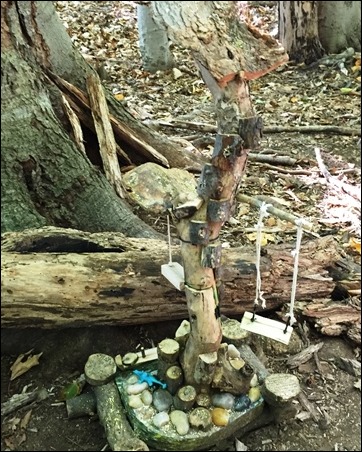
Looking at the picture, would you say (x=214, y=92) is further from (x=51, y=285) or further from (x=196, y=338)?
(x=51, y=285)

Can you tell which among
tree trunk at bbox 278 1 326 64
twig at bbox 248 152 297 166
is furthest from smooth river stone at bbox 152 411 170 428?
tree trunk at bbox 278 1 326 64

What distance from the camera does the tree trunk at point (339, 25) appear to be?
468 cm

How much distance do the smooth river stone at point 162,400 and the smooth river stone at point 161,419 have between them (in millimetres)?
26

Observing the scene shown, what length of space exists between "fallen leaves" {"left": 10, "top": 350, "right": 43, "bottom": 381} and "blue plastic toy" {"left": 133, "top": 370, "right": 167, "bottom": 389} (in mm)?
433

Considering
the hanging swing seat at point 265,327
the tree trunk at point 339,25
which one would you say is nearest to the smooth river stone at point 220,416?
the hanging swing seat at point 265,327

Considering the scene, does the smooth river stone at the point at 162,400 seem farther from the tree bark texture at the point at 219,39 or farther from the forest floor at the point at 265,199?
the tree bark texture at the point at 219,39

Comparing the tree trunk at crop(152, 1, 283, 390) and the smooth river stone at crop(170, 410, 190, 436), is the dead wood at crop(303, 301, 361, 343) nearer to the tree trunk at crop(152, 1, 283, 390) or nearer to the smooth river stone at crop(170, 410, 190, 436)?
the tree trunk at crop(152, 1, 283, 390)

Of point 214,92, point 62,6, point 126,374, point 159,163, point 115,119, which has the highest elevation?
point 62,6

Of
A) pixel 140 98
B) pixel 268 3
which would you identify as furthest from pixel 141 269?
pixel 268 3

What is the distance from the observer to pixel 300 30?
15.7 ft

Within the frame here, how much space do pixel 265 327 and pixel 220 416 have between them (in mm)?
321

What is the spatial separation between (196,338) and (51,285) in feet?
1.89

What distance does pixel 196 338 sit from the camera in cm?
163

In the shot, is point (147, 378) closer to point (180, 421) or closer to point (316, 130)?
point (180, 421)
